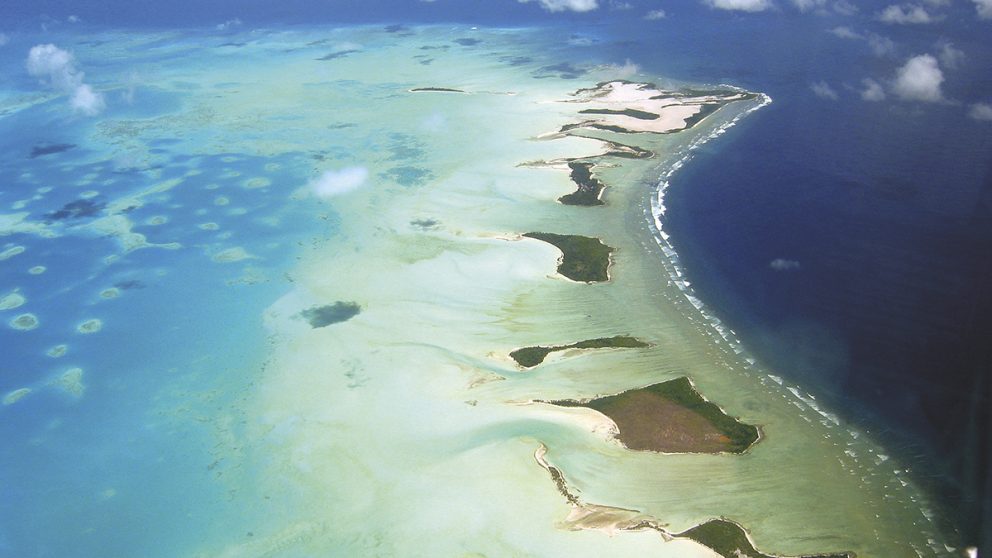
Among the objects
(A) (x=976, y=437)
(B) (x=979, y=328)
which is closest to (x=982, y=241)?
(B) (x=979, y=328)

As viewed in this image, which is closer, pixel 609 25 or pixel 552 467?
A: pixel 552 467

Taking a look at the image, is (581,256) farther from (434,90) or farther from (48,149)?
(48,149)

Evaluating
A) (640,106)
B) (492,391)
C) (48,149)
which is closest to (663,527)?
(492,391)

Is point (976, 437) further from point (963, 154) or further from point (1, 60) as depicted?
point (1, 60)

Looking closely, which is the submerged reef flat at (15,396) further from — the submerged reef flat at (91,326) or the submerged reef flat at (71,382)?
the submerged reef flat at (91,326)

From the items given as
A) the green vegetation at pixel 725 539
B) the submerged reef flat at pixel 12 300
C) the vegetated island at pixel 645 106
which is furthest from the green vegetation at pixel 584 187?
the submerged reef flat at pixel 12 300

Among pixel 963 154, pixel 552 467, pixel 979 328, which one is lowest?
pixel 552 467
